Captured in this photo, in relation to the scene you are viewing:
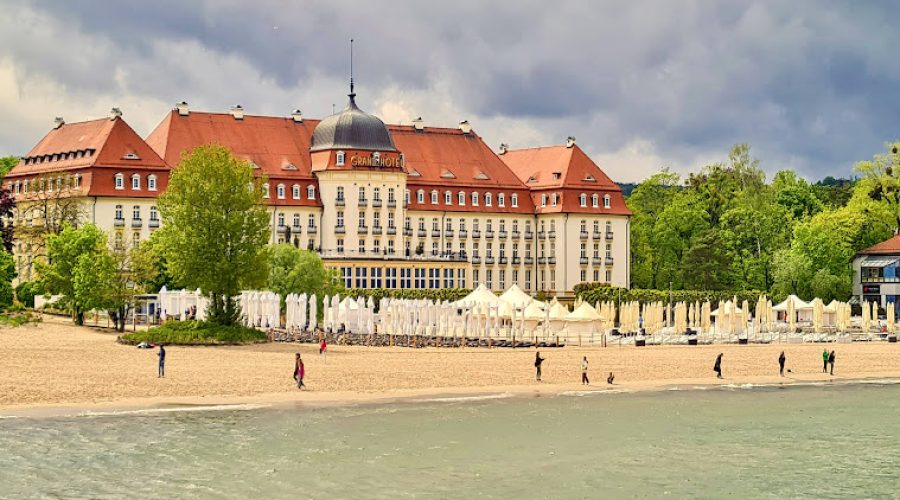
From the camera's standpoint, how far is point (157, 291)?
100312 millimetres

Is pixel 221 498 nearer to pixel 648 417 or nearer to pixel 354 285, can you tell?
pixel 648 417

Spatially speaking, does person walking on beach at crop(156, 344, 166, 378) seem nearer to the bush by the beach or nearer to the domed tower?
the bush by the beach

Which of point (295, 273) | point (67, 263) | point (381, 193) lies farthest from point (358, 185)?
point (67, 263)

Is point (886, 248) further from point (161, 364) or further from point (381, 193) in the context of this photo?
point (161, 364)

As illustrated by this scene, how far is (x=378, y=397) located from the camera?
195 feet

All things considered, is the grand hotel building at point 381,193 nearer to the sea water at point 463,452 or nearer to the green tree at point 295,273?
the green tree at point 295,273

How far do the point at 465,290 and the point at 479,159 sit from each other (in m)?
20.6

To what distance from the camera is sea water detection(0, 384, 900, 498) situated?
135 feet

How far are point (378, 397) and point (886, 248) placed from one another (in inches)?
3061

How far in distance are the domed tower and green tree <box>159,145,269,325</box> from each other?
46.5 m

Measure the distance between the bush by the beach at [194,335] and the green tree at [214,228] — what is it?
1145 mm

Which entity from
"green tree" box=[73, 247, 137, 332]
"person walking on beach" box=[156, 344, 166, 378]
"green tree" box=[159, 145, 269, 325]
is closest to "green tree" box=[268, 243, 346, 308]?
"green tree" box=[73, 247, 137, 332]

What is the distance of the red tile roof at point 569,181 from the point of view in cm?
13512

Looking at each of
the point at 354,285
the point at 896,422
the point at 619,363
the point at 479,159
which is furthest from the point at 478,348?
the point at 479,159
